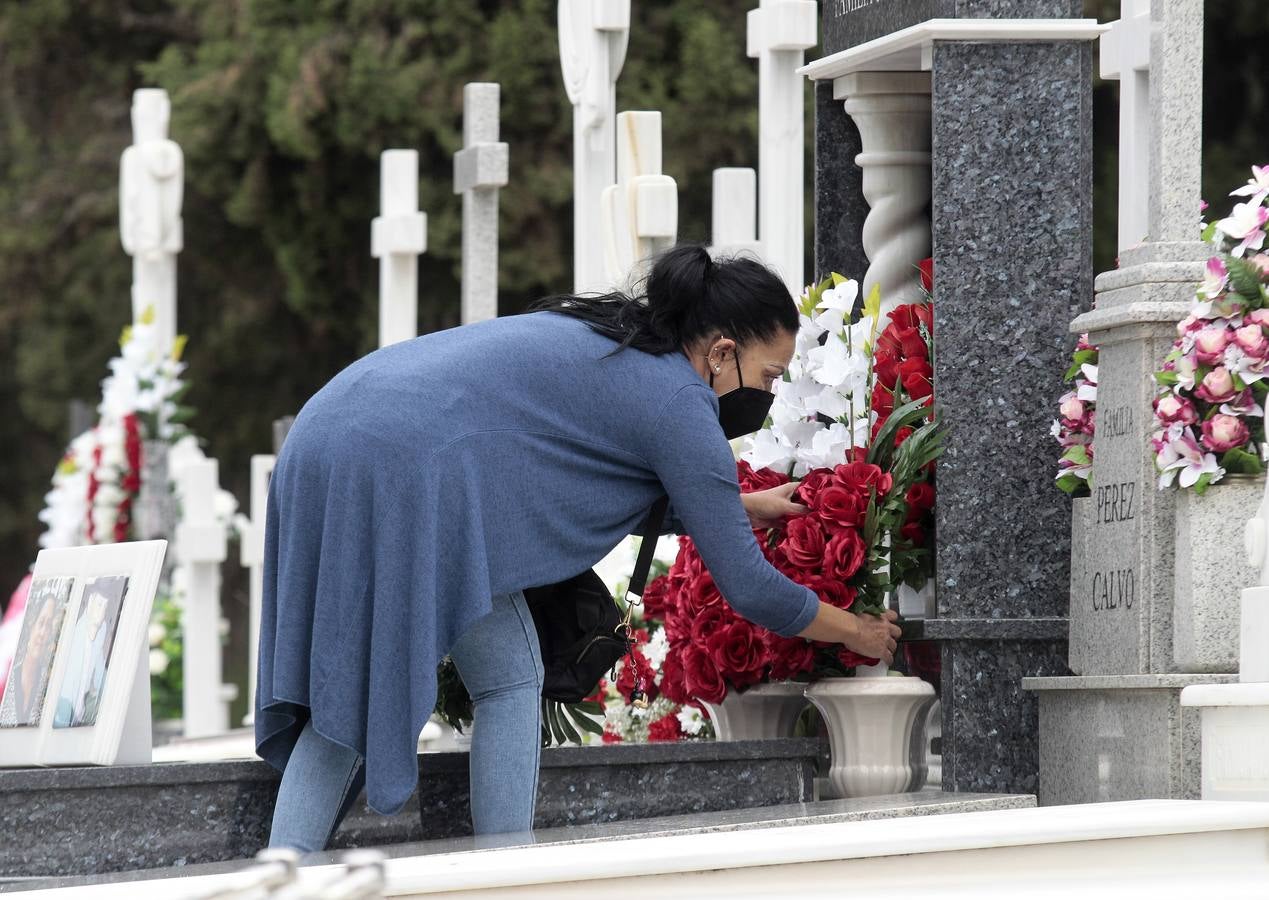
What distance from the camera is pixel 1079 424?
462cm

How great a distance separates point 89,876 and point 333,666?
0.54 meters

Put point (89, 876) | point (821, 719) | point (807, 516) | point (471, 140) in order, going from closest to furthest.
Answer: point (89, 876)
point (807, 516)
point (821, 719)
point (471, 140)

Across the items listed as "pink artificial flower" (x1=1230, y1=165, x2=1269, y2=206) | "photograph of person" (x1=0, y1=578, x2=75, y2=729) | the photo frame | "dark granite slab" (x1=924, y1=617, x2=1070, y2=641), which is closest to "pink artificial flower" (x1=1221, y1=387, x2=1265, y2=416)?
"pink artificial flower" (x1=1230, y1=165, x2=1269, y2=206)

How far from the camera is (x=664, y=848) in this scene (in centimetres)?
321

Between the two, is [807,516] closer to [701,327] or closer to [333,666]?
[701,327]

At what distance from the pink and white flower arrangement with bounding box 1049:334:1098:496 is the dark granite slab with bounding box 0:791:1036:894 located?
2.22 feet

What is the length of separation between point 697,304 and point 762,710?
1.28 meters

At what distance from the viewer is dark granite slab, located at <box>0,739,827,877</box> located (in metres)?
3.85

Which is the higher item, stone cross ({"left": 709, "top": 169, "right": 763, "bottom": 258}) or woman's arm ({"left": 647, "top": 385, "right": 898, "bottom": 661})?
stone cross ({"left": 709, "top": 169, "right": 763, "bottom": 258})

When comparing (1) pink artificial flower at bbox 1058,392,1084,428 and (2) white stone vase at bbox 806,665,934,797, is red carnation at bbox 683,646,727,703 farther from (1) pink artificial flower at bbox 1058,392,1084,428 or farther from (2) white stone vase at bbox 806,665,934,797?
(1) pink artificial flower at bbox 1058,392,1084,428

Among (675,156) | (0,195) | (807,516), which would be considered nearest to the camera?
(807,516)

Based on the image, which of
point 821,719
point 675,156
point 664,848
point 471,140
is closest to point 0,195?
point 675,156

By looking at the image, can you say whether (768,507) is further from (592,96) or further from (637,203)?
(592,96)

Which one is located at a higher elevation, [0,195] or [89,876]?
[0,195]
